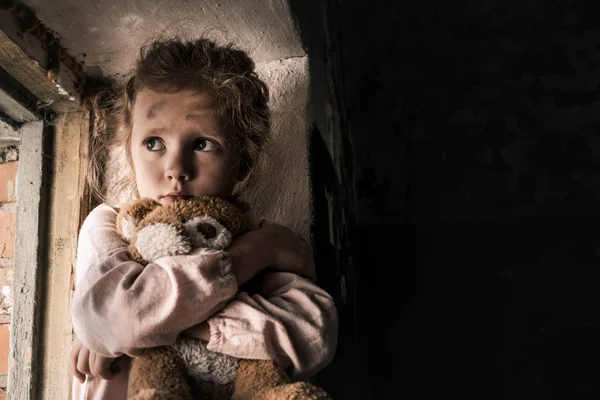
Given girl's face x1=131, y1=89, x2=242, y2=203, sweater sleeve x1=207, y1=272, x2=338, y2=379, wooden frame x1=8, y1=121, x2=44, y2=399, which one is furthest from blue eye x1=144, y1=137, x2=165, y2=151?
wooden frame x1=8, y1=121, x2=44, y2=399

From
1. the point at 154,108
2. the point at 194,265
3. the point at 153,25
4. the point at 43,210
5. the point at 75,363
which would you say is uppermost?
the point at 153,25

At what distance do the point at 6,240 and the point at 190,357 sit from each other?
0.74 meters

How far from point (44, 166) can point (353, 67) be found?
0.74 m

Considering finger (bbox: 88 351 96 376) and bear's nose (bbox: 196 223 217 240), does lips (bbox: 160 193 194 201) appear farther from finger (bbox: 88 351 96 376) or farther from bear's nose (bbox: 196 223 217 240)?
finger (bbox: 88 351 96 376)

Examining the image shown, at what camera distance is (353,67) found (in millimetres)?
1406

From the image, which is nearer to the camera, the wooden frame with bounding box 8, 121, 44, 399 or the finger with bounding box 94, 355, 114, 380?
the finger with bounding box 94, 355, 114, 380

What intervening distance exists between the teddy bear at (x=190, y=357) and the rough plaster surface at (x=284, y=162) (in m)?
0.25

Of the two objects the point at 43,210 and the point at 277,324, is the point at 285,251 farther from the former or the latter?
the point at 43,210

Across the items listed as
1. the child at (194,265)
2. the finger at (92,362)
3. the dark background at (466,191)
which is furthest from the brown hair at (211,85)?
the finger at (92,362)

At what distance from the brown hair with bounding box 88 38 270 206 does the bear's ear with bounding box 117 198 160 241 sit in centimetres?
16

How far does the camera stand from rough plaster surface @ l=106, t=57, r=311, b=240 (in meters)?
1.01

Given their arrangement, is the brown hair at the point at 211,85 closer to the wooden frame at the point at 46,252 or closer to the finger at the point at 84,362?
the wooden frame at the point at 46,252

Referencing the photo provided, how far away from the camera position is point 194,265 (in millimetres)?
669

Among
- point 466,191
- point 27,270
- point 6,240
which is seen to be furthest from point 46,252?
point 466,191
